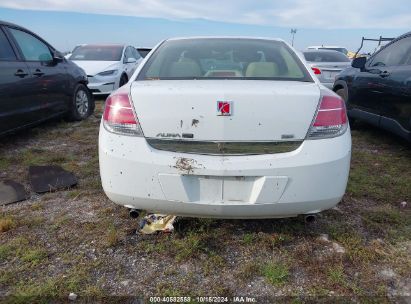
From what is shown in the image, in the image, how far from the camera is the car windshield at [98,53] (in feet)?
34.1

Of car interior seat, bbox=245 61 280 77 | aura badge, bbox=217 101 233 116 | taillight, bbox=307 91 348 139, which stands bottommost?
taillight, bbox=307 91 348 139

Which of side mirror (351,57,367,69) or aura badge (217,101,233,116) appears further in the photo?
side mirror (351,57,367,69)

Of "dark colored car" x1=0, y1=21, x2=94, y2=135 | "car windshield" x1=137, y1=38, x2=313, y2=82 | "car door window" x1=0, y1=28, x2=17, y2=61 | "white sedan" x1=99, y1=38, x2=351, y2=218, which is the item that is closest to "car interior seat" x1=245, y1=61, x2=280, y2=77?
"car windshield" x1=137, y1=38, x2=313, y2=82

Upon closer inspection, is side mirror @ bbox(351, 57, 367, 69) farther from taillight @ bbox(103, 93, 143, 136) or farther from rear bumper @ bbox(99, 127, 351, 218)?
taillight @ bbox(103, 93, 143, 136)

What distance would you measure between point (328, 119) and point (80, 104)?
17.8 feet

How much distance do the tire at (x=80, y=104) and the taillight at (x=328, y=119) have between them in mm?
5012

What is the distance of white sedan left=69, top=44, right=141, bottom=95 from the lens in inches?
370

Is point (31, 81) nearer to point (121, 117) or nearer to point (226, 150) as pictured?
point (121, 117)

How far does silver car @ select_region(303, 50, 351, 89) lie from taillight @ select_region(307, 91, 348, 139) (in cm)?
723

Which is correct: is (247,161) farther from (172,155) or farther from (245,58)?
(245,58)

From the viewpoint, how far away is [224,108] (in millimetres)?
2273

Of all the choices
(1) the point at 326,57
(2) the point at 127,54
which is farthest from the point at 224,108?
(1) the point at 326,57

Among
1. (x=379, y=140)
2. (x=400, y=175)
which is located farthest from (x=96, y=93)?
(x=400, y=175)

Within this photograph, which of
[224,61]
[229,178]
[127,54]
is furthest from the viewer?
[127,54]
